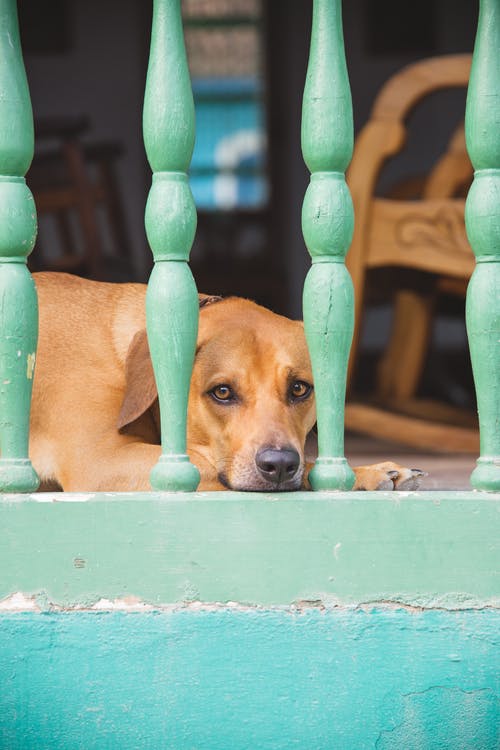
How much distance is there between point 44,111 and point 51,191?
4147 millimetres

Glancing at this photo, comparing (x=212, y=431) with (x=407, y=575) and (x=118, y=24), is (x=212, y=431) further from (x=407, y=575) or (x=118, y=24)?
(x=118, y=24)

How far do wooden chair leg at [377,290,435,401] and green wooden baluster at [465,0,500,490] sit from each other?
11.3 feet

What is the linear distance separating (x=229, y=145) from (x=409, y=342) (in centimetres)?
578

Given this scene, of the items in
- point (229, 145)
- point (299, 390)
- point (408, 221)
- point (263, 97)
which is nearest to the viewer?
point (299, 390)

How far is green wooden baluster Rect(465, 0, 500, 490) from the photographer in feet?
5.57

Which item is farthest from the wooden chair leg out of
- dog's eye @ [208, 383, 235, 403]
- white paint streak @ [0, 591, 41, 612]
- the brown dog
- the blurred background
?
the blurred background

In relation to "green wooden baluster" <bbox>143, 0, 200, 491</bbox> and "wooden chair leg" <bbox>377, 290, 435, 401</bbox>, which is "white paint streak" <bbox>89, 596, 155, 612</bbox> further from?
"wooden chair leg" <bbox>377, 290, 435, 401</bbox>

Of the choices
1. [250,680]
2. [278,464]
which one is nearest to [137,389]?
[278,464]

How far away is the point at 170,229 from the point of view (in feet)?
5.58

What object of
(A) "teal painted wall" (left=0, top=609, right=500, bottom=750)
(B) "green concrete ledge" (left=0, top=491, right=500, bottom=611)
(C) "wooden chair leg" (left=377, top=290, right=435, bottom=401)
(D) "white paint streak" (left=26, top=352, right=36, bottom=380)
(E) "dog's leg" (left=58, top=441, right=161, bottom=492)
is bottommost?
(C) "wooden chair leg" (left=377, top=290, right=435, bottom=401)

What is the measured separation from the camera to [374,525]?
65.1 inches

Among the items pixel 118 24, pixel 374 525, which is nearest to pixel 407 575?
pixel 374 525

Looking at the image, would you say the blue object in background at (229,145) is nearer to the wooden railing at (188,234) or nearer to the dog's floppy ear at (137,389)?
the dog's floppy ear at (137,389)

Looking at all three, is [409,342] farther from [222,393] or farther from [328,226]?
[328,226]
